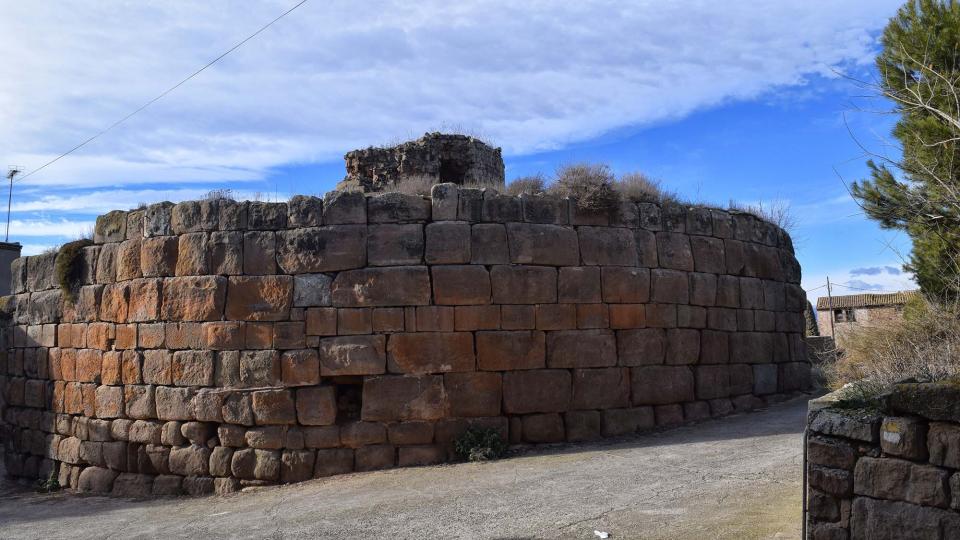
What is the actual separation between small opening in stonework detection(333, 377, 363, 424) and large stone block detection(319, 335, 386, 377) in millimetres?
184

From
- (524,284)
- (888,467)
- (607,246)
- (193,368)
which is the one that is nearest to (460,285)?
(524,284)

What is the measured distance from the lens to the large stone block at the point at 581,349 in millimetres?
9516

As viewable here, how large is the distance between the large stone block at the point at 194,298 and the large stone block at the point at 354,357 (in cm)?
155

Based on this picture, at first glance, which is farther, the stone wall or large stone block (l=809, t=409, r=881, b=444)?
the stone wall

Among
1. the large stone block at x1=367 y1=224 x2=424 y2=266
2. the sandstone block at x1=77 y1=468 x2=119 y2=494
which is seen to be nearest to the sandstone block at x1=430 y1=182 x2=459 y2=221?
the large stone block at x1=367 y1=224 x2=424 y2=266

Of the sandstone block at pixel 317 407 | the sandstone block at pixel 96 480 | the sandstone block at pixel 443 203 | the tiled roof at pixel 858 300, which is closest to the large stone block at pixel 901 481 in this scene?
the sandstone block at pixel 443 203

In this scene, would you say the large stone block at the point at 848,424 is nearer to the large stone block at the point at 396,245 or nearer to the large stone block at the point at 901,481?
the large stone block at the point at 901,481

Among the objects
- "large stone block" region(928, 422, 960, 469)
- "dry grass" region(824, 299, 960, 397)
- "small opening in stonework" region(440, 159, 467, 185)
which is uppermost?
"small opening in stonework" region(440, 159, 467, 185)

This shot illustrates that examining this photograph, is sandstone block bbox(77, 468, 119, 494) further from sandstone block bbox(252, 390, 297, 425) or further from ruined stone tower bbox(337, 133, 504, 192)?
ruined stone tower bbox(337, 133, 504, 192)

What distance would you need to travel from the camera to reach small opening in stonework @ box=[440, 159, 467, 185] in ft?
45.7

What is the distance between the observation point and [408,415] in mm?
9070

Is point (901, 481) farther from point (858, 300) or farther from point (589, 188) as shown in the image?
point (858, 300)

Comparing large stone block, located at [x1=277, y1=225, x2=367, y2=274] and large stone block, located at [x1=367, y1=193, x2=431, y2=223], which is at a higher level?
large stone block, located at [x1=367, y1=193, x2=431, y2=223]

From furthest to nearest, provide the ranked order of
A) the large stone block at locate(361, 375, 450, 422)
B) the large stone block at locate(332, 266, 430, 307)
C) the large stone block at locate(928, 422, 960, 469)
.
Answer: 1. the large stone block at locate(332, 266, 430, 307)
2. the large stone block at locate(361, 375, 450, 422)
3. the large stone block at locate(928, 422, 960, 469)
